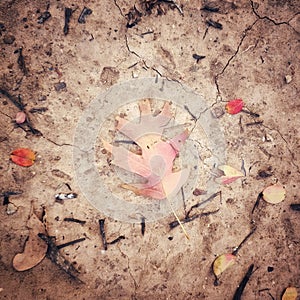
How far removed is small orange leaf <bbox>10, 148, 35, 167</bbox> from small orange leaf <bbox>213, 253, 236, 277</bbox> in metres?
1.61

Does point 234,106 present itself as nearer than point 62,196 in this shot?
No

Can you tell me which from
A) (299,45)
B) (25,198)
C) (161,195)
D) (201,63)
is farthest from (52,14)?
(299,45)

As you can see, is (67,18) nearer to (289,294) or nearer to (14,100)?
(14,100)

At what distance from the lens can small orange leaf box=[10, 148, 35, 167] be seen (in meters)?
2.29

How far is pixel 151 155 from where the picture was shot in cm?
233

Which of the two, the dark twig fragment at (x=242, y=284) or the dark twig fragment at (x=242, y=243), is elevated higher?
the dark twig fragment at (x=242, y=243)

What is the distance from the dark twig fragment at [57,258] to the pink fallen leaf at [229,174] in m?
1.33

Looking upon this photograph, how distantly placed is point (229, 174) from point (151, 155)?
2.22 ft

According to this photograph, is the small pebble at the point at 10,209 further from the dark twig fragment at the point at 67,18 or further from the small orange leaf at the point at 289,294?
the small orange leaf at the point at 289,294

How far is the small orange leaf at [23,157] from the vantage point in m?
2.29

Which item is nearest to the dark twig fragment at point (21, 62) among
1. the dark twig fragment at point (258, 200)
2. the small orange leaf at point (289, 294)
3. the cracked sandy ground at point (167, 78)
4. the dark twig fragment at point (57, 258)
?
the cracked sandy ground at point (167, 78)

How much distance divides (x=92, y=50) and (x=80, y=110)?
467 mm

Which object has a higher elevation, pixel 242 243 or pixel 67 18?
pixel 67 18

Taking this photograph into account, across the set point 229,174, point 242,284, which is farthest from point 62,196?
point 242,284
